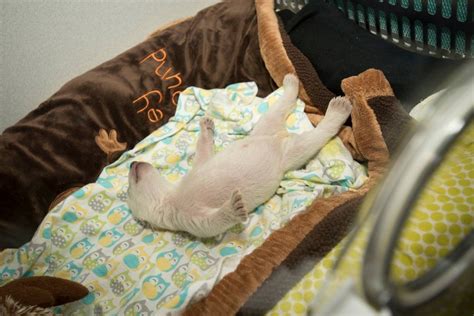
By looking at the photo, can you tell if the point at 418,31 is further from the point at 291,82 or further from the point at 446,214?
the point at 446,214

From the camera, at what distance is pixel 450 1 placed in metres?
1.42

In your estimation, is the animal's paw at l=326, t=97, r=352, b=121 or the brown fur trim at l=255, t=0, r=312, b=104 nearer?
the animal's paw at l=326, t=97, r=352, b=121

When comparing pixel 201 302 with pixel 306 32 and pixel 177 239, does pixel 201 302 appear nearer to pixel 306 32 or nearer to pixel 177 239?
pixel 177 239

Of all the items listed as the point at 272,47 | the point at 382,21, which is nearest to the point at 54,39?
the point at 272,47

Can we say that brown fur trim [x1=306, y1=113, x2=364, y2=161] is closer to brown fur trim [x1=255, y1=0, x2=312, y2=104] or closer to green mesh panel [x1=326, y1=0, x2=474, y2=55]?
brown fur trim [x1=255, y1=0, x2=312, y2=104]

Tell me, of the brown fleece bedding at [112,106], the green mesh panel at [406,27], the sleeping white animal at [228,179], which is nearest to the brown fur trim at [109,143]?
the brown fleece bedding at [112,106]

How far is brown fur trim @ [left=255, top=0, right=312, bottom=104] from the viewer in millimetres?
1573

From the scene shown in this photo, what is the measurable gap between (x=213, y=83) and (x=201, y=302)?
85 centimetres

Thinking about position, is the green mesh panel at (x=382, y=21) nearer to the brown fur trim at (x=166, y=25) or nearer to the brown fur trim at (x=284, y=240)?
the brown fur trim at (x=284, y=240)

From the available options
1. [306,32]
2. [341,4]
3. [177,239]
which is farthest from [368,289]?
[341,4]

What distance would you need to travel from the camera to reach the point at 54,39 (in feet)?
5.27

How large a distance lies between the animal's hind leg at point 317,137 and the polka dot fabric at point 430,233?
473mm

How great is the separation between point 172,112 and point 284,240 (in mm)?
747

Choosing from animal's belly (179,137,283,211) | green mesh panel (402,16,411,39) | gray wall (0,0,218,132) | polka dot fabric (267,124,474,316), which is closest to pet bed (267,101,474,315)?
polka dot fabric (267,124,474,316)
